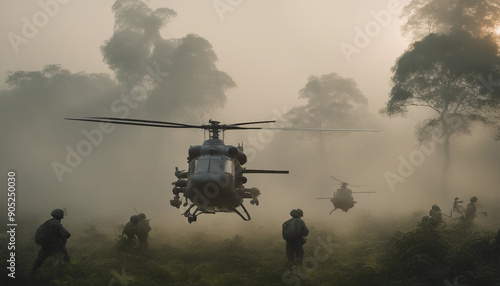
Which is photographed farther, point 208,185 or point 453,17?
point 453,17

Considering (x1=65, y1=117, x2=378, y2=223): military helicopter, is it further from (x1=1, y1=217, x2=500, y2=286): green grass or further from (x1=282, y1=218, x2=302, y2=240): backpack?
(x1=1, y1=217, x2=500, y2=286): green grass

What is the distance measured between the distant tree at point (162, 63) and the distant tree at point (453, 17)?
2343 cm

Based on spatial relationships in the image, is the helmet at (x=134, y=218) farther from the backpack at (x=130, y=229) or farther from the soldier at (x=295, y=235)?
the soldier at (x=295, y=235)

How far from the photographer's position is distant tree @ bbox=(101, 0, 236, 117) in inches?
1815

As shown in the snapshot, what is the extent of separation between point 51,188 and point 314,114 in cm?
3041

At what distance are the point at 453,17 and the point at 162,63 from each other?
33060 mm

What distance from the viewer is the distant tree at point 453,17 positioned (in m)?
27.5

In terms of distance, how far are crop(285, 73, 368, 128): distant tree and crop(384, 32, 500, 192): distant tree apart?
36.0 ft

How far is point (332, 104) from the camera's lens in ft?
132

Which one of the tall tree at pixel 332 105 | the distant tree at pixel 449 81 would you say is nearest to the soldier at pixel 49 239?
the distant tree at pixel 449 81

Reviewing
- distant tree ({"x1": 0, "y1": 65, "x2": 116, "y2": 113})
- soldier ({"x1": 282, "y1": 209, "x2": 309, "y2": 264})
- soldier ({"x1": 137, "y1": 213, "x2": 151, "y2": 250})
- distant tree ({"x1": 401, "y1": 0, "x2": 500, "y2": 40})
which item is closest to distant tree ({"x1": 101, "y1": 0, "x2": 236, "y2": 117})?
distant tree ({"x1": 0, "y1": 65, "x2": 116, "y2": 113})

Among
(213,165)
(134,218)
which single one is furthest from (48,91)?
(213,165)

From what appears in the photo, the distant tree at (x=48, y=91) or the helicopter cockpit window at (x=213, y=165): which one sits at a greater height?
the distant tree at (x=48, y=91)

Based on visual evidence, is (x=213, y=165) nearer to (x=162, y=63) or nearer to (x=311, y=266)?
(x=311, y=266)
